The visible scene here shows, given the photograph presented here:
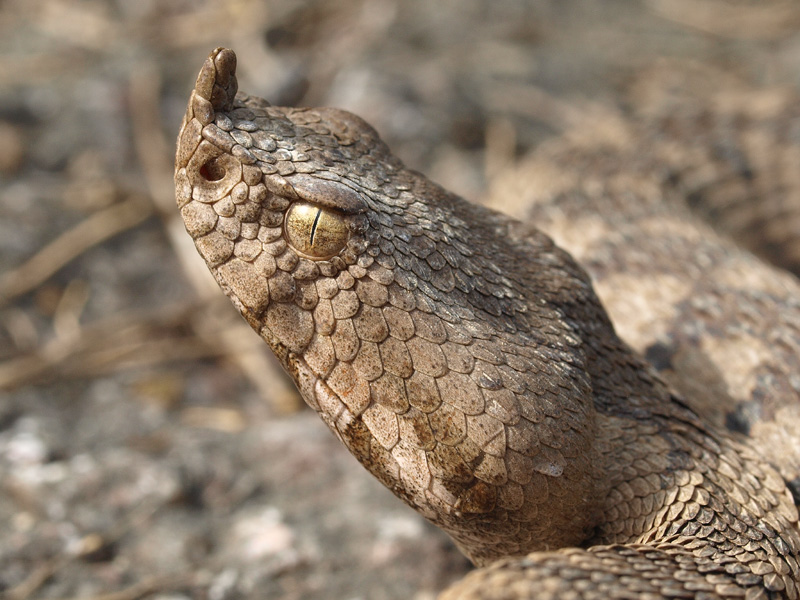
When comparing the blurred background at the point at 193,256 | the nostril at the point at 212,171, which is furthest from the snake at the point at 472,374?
the blurred background at the point at 193,256

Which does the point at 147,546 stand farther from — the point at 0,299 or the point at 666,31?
the point at 666,31

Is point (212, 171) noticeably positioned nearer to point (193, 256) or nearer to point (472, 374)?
point (472, 374)

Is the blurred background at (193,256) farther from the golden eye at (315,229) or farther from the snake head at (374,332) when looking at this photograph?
the golden eye at (315,229)

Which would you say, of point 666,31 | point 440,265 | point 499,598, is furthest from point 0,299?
point 666,31

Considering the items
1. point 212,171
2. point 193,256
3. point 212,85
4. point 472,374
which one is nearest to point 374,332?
point 472,374

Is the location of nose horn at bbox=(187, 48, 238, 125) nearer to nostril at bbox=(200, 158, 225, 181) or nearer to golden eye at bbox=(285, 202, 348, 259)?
nostril at bbox=(200, 158, 225, 181)

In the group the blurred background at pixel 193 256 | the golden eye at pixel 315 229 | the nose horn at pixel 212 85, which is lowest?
the blurred background at pixel 193 256
